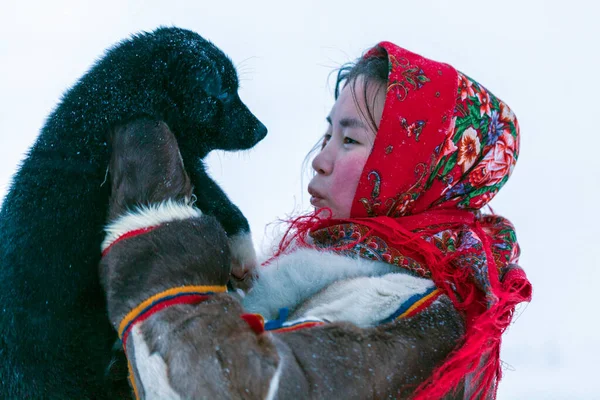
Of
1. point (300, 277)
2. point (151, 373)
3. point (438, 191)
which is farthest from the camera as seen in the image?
point (438, 191)

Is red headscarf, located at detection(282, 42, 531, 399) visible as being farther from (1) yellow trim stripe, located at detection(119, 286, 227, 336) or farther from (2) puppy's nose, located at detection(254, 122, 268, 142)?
(1) yellow trim stripe, located at detection(119, 286, 227, 336)

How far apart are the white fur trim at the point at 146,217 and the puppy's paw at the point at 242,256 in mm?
178

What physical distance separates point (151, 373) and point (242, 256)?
343 millimetres

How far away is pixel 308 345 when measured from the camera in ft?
2.64

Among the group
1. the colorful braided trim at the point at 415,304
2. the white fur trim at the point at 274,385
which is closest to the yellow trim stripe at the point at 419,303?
the colorful braided trim at the point at 415,304

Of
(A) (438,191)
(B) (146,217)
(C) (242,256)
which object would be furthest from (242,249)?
(A) (438,191)

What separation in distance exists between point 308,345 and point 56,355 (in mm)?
365

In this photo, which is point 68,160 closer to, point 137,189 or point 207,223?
point 137,189

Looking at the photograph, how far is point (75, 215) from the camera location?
34.3 inches

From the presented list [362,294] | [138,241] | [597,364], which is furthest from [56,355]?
[597,364]

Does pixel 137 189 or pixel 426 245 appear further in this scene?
pixel 426 245

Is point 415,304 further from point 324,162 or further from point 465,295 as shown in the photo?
point 324,162

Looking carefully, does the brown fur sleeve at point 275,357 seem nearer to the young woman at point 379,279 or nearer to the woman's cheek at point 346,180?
the young woman at point 379,279

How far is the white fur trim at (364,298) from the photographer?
937mm
